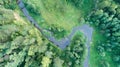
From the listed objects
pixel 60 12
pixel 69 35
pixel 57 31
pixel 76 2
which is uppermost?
pixel 76 2

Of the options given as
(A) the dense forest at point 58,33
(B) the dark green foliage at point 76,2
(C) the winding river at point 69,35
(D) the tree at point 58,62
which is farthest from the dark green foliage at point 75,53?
(B) the dark green foliage at point 76,2

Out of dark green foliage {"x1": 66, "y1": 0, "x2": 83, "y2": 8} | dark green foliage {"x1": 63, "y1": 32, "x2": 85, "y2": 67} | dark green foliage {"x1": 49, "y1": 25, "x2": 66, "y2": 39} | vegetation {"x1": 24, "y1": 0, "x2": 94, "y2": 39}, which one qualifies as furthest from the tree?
dark green foliage {"x1": 66, "y1": 0, "x2": 83, "y2": 8}

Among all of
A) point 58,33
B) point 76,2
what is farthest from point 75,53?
point 76,2

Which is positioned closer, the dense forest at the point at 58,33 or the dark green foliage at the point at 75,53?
the dense forest at the point at 58,33

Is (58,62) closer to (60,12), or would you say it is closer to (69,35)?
(69,35)

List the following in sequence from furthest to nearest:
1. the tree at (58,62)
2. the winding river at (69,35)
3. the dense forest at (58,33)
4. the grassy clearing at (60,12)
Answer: the winding river at (69,35) < the grassy clearing at (60,12) < the dense forest at (58,33) < the tree at (58,62)

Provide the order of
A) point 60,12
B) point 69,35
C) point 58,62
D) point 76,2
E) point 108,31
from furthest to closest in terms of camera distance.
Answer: point 69,35 < point 60,12 < point 76,2 < point 108,31 < point 58,62

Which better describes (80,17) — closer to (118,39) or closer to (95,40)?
(95,40)

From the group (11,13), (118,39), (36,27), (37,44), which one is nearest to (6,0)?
(11,13)

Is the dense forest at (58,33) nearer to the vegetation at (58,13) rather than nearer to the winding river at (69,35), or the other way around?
the vegetation at (58,13)

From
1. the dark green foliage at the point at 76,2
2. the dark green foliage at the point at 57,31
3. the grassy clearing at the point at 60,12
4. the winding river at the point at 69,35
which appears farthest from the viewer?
the winding river at the point at 69,35

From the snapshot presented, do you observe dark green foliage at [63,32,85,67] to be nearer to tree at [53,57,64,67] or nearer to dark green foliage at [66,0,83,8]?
tree at [53,57,64,67]
